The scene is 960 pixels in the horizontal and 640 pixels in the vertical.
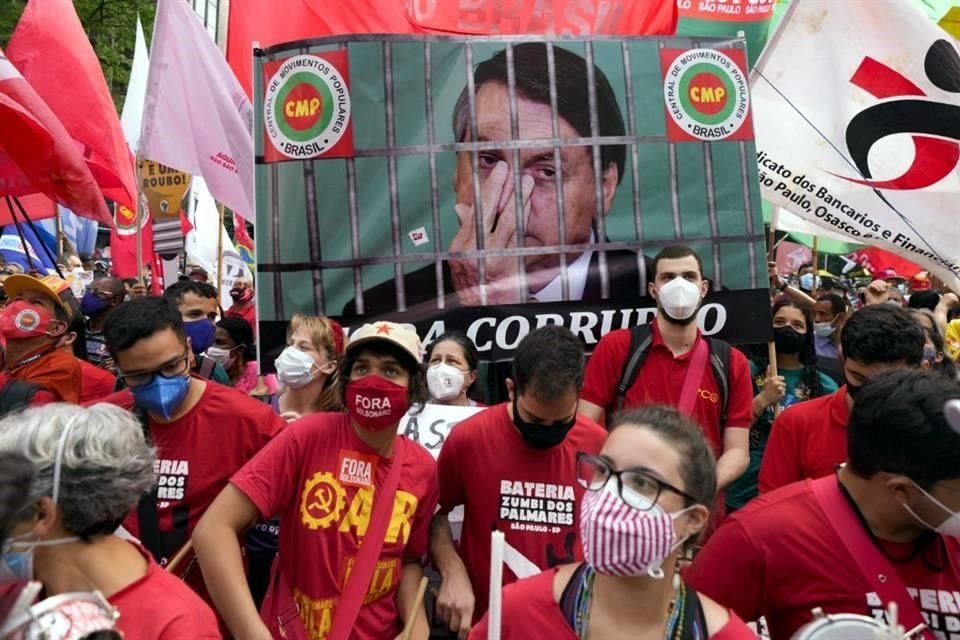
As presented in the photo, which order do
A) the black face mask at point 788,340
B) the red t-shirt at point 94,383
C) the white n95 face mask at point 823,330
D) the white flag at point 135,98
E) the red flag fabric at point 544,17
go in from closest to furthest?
the red t-shirt at point 94,383, the black face mask at point 788,340, the red flag fabric at point 544,17, the white n95 face mask at point 823,330, the white flag at point 135,98

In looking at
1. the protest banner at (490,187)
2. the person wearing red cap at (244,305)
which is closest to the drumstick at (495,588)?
the protest banner at (490,187)

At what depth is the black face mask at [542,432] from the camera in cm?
359

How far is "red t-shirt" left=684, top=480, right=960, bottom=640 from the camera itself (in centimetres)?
256

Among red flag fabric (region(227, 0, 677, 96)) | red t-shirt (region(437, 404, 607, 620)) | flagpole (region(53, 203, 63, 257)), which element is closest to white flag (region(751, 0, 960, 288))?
red flag fabric (region(227, 0, 677, 96))

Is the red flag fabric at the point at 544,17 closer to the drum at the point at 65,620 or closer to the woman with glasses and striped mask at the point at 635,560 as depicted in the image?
the woman with glasses and striped mask at the point at 635,560

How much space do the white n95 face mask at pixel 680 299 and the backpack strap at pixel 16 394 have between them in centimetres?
279

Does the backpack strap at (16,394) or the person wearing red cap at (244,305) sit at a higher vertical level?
the person wearing red cap at (244,305)

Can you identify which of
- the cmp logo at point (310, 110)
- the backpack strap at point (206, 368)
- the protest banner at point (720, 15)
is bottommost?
the backpack strap at point (206, 368)

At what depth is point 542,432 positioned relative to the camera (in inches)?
142

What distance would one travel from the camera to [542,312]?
552 centimetres

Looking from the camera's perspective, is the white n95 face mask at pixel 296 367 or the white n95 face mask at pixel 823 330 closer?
the white n95 face mask at pixel 296 367

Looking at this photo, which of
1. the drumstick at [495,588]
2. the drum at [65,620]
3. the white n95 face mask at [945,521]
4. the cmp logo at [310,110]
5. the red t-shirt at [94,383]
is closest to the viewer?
the drum at [65,620]

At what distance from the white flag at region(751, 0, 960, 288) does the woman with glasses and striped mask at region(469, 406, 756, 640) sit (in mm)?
4733

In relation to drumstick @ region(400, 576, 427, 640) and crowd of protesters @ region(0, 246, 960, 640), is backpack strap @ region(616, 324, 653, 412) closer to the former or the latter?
crowd of protesters @ region(0, 246, 960, 640)
